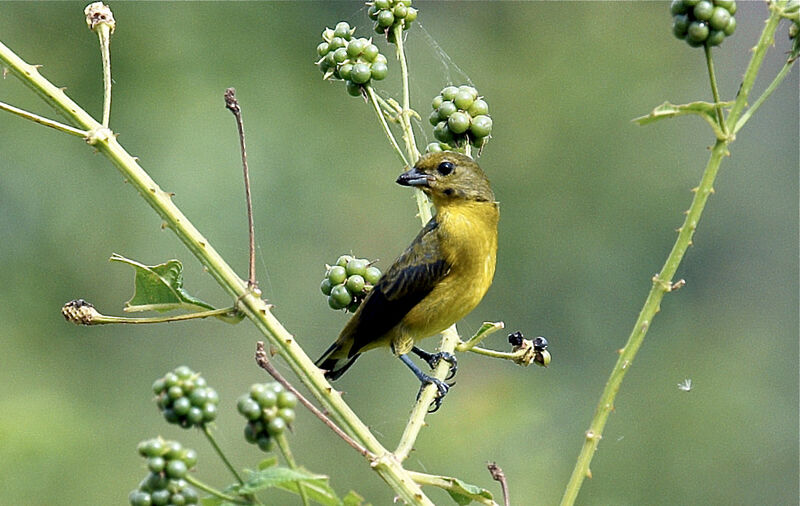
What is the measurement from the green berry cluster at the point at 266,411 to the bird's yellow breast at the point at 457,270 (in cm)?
167

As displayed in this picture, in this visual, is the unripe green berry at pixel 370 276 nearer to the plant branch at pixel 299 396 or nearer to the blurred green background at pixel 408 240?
the plant branch at pixel 299 396

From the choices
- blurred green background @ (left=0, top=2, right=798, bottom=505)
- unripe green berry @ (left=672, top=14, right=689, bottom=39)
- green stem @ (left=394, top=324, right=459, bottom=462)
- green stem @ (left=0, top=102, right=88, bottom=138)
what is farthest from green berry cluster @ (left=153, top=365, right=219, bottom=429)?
blurred green background @ (left=0, top=2, right=798, bottom=505)

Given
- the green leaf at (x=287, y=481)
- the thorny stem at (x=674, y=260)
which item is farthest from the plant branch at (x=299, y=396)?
the thorny stem at (x=674, y=260)

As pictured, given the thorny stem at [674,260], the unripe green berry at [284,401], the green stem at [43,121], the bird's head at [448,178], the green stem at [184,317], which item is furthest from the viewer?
the bird's head at [448,178]

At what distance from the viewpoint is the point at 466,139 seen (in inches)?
105

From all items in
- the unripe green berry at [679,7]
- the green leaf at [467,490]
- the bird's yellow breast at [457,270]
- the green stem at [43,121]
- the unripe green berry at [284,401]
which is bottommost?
the green leaf at [467,490]

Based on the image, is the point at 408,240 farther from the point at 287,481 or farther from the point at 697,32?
the point at 287,481

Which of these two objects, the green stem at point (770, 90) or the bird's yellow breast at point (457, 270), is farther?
the bird's yellow breast at point (457, 270)

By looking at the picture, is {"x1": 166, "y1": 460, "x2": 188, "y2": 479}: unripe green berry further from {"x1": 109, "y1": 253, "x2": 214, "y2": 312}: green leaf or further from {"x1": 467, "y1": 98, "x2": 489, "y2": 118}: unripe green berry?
{"x1": 467, "y1": 98, "x2": 489, "y2": 118}: unripe green berry

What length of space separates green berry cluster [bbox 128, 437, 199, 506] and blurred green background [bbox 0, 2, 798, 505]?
336 cm

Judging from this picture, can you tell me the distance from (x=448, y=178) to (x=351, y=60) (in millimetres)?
771

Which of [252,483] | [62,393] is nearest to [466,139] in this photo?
[252,483]

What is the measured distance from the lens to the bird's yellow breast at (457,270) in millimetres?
3369

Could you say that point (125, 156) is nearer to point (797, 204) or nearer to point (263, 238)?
point (263, 238)
